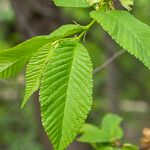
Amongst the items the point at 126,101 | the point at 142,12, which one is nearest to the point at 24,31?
the point at 142,12

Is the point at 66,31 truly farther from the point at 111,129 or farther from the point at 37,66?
the point at 111,129

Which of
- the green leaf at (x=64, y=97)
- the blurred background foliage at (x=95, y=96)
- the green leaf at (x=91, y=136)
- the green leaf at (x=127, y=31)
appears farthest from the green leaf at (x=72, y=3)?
the blurred background foliage at (x=95, y=96)

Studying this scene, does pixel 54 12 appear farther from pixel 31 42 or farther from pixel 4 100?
pixel 4 100

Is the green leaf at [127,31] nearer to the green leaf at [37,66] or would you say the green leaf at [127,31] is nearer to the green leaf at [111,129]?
the green leaf at [37,66]

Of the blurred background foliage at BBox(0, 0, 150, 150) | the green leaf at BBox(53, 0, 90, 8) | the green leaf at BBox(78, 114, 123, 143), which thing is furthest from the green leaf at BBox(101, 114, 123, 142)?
the blurred background foliage at BBox(0, 0, 150, 150)

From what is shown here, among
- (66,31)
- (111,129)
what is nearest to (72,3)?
(66,31)

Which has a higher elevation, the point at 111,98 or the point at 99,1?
the point at 99,1
